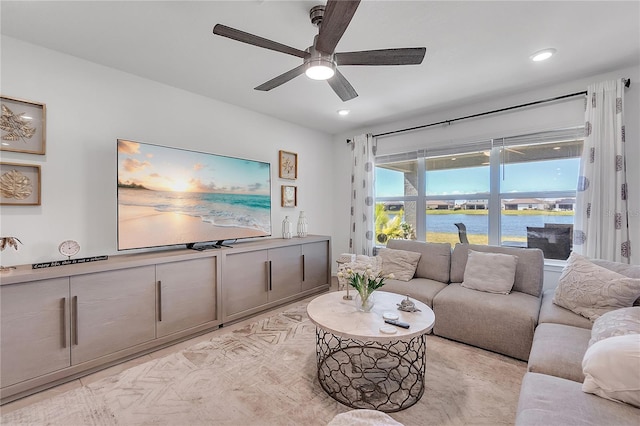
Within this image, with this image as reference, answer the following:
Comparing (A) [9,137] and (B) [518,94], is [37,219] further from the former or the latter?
(B) [518,94]

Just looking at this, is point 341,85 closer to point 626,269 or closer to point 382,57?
point 382,57

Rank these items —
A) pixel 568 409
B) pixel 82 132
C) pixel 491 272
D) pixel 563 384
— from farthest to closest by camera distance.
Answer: pixel 491 272
pixel 82 132
pixel 563 384
pixel 568 409

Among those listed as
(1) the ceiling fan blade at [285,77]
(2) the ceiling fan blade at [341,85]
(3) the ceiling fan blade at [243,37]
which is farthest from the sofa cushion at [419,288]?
(3) the ceiling fan blade at [243,37]

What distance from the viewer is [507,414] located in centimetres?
164

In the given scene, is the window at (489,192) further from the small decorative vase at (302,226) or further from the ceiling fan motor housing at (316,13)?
the ceiling fan motor housing at (316,13)

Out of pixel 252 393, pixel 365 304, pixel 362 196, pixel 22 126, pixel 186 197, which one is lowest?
pixel 252 393

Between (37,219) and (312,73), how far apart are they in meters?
2.38

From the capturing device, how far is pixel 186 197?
2.79m

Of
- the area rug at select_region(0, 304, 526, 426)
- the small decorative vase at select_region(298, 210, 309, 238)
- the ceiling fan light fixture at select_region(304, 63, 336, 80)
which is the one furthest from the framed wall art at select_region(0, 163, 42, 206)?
the small decorative vase at select_region(298, 210, 309, 238)

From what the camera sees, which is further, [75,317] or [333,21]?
[75,317]

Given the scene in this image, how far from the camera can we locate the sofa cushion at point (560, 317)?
1.95 metres

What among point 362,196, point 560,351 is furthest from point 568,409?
point 362,196

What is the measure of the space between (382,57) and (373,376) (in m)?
2.18

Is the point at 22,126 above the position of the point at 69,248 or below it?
above
